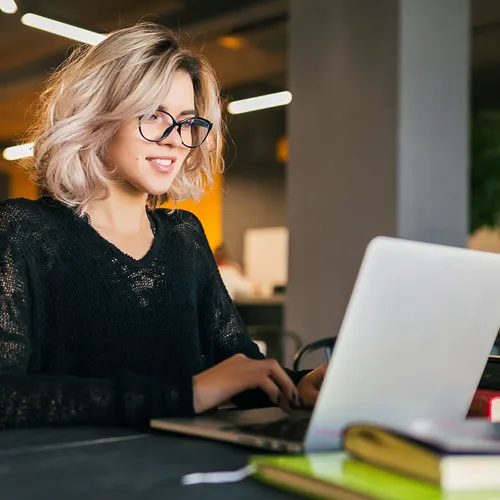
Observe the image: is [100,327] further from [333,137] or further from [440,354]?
[333,137]

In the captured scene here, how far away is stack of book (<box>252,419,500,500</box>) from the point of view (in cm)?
70

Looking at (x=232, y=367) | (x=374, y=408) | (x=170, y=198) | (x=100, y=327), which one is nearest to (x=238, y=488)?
(x=374, y=408)

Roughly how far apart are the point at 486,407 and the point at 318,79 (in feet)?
10.6

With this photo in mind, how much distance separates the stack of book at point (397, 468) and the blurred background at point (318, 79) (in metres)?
1.62

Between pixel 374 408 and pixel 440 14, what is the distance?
141 inches

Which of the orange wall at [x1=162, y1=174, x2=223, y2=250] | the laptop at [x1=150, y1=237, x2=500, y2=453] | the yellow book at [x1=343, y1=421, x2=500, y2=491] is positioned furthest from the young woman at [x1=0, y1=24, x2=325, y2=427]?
the orange wall at [x1=162, y1=174, x2=223, y2=250]

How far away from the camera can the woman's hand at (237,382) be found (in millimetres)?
1237

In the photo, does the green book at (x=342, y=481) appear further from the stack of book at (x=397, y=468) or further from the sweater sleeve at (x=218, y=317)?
the sweater sleeve at (x=218, y=317)

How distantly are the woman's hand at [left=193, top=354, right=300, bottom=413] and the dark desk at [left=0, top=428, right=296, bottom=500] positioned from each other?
0.14 metres

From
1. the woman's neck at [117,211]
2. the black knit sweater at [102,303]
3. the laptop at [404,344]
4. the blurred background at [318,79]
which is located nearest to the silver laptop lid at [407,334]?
the laptop at [404,344]

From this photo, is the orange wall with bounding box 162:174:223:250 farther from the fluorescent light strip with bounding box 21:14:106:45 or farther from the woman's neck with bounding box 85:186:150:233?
the woman's neck with bounding box 85:186:150:233

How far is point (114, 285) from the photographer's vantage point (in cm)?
174

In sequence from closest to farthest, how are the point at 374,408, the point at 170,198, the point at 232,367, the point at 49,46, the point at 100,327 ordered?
the point at 374,408 → the point at 232,367 → the point at 100,327 → the point at 170,198 → the point at 49,46

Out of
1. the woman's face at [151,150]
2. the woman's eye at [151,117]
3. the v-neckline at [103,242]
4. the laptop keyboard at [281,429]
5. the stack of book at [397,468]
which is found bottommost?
the laptop keyboard at [281,429]
